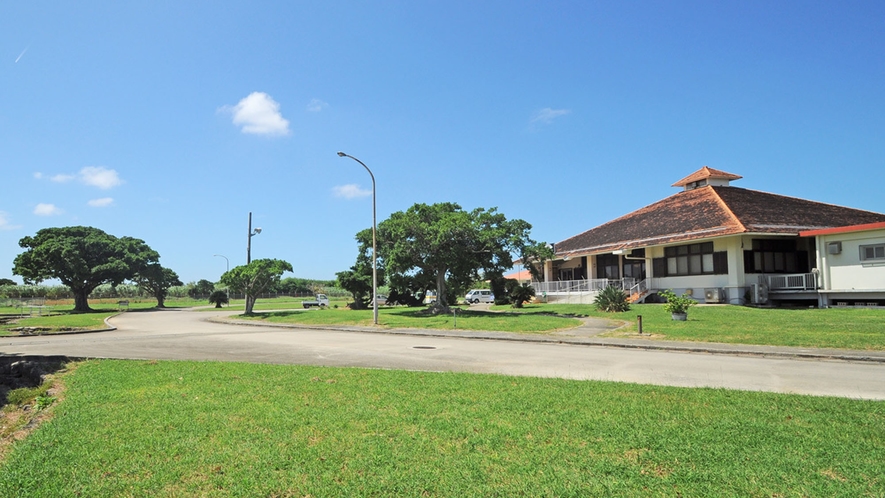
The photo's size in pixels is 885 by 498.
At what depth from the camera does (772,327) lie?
1866 cm

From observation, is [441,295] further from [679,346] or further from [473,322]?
[679,346]

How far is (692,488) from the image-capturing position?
14.1ft

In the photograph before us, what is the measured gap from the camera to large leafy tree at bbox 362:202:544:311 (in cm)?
2695

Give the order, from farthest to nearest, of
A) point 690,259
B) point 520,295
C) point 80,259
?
point 80,259 < point 520,295 < point 690,259

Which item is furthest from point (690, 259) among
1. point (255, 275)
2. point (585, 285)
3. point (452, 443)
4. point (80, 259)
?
point (80, 259)

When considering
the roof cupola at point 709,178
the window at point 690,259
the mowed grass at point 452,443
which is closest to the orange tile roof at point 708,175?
the roof cupola at point 709,178

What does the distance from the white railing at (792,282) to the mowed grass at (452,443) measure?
2375 centimetres

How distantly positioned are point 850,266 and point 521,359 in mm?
20651

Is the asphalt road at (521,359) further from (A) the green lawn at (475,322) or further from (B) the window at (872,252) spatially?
(B) the window at (872,252)

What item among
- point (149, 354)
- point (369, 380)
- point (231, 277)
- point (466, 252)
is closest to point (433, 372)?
point (369, 380)

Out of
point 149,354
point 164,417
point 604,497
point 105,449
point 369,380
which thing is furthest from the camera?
point 149,354

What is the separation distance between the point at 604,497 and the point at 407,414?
9.80ft

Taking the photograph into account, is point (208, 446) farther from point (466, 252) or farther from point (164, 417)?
point (466, 252)

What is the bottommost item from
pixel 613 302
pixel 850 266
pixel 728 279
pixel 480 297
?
pixel 480 297
